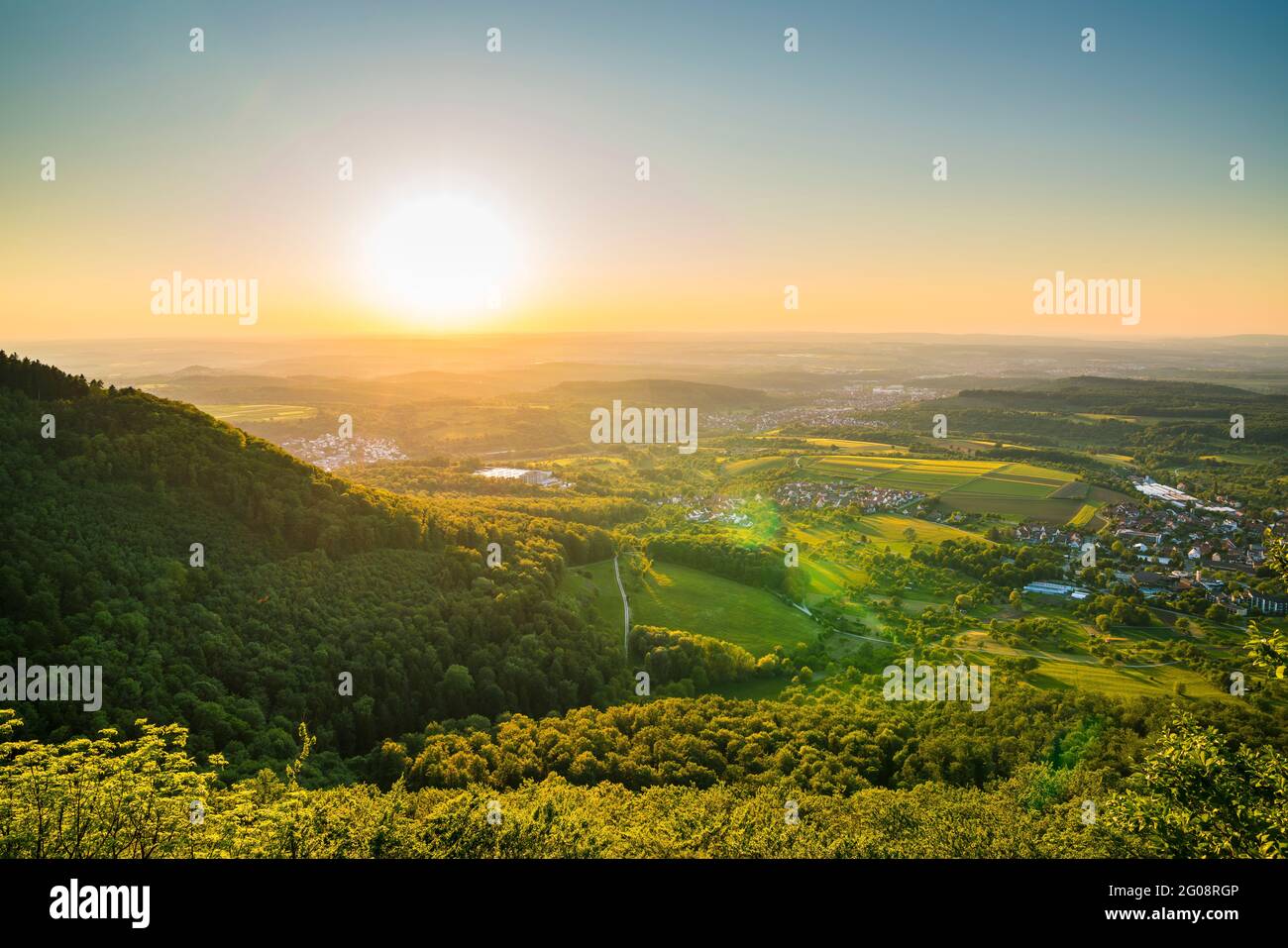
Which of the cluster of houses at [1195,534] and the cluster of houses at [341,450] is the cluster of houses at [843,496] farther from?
the cluster of houses at [341,450]

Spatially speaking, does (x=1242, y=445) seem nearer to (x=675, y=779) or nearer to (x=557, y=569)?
(x=557, y=569)

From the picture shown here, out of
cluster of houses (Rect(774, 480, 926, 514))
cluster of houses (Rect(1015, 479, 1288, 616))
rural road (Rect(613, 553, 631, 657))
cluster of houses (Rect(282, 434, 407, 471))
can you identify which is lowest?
rural road (Rect(613, 553, 631, 657))

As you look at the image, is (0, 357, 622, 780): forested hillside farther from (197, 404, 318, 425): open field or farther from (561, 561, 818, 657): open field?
(197, 404, 318, 425): open field

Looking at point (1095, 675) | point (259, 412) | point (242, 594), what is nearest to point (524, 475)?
point (259, 412)

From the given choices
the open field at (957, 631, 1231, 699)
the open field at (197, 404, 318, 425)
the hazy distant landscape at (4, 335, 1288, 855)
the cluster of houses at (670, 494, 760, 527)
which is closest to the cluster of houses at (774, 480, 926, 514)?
the hazy distant landscape at (4, 335, 1288, 855)

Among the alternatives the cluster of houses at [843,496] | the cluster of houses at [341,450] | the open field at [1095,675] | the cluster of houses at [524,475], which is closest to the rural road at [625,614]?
the open field at [1095,675]
